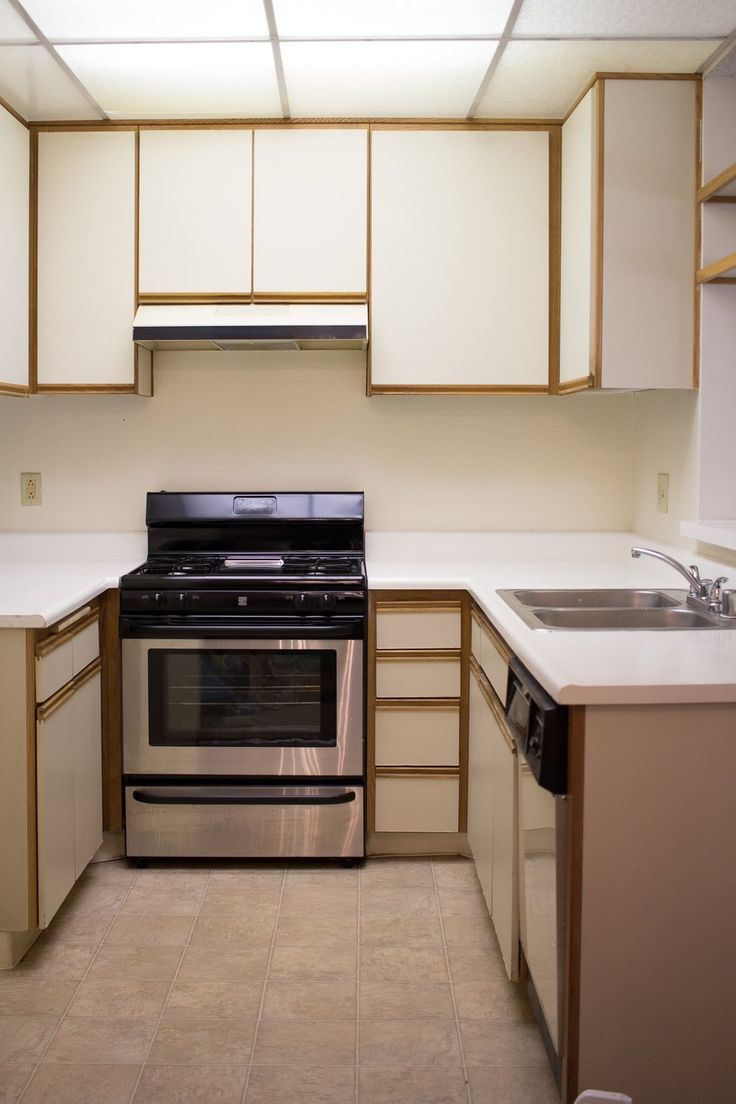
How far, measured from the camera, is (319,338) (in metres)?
2.98

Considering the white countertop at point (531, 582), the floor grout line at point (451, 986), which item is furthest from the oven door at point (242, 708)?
the floor grout line at point (451, 986)

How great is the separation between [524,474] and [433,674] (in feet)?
2.97

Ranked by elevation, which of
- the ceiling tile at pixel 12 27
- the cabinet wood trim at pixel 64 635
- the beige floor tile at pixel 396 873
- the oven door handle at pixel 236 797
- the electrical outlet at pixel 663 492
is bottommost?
the beige floor tile at pixel 396 873

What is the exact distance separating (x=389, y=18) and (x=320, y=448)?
1441 millimetres

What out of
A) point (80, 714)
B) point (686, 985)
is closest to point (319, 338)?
point (80, 714)

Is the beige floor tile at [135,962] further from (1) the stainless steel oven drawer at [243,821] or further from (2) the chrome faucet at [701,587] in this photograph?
(2) the chrome faucet at [701,587]

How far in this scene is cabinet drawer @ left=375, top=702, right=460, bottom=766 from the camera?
2.95m

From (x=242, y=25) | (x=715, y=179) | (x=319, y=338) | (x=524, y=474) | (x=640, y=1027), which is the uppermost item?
(x=242, y=25)

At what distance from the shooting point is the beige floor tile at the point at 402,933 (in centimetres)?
251

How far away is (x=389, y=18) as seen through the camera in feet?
7.80

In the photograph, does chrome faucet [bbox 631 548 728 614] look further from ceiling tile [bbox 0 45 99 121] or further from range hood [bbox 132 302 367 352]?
ceiling tile [bbox 0 45 99 121]

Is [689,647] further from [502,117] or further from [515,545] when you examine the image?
[502,117]

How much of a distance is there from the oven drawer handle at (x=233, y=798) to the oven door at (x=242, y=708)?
0.06 meters

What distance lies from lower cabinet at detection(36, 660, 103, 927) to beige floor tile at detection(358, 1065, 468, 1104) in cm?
94
